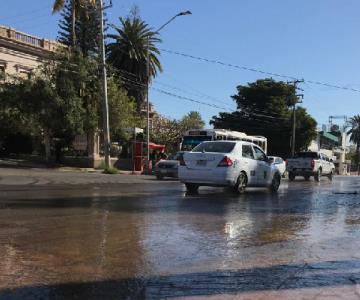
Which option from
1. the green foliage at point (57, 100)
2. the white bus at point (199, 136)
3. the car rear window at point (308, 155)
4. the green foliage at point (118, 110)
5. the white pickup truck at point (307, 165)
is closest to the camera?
the white pickup truck at point (307, 165)

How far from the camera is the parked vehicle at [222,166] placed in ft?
55.1

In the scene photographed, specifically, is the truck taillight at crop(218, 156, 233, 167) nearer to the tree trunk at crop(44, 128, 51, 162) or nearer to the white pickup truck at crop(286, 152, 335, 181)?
the white pickup truck at crop(286, 152, 335, 181)

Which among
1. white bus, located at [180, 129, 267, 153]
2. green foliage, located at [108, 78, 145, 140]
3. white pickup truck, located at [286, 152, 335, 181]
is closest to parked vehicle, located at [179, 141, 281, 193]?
white bus, located at [180, 129, 267, 153]

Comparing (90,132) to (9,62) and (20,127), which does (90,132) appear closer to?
(20,127)

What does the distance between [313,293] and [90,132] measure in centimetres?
3656

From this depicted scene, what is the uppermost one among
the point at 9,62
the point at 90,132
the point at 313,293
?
the point at 9,62

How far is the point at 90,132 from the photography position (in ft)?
135

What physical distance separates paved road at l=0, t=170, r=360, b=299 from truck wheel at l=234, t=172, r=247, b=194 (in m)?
4.20

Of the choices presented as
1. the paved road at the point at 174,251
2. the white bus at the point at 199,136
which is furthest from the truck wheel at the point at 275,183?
the white bus at the point at 199,136

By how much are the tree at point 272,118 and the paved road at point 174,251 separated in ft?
198

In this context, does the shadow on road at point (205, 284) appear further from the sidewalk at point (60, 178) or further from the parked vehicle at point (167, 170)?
the parked vehicle at point (167, 170)

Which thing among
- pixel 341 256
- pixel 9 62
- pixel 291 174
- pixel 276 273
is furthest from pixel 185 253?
pixel 9 62

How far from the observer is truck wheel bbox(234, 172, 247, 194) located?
678 inches

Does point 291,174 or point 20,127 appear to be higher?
point 20,127
